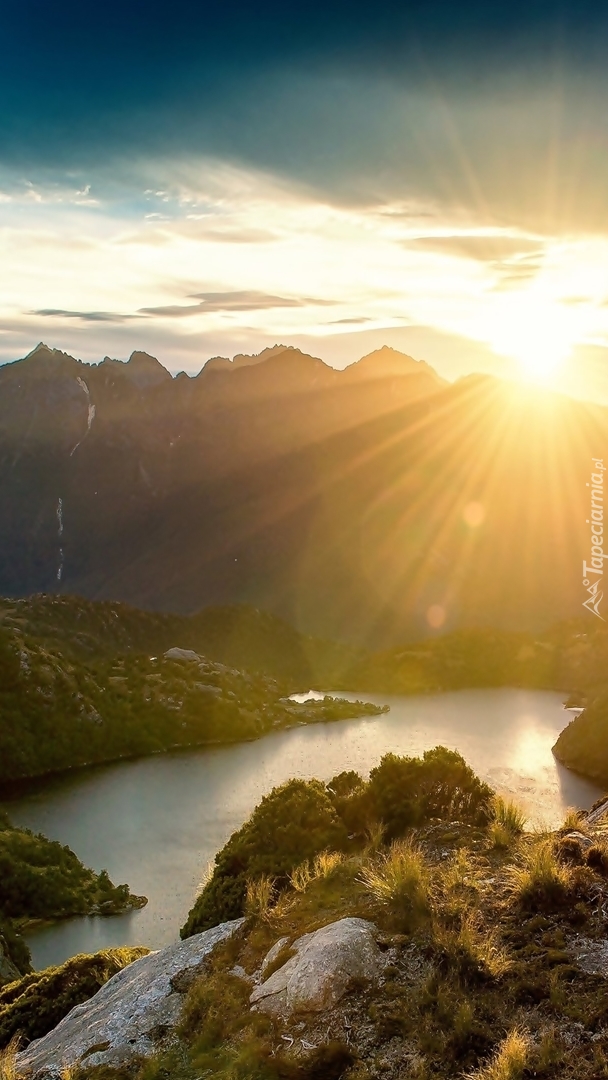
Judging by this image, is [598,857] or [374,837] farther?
[374,837]

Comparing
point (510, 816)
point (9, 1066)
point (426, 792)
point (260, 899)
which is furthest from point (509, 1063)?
point (426, 792)

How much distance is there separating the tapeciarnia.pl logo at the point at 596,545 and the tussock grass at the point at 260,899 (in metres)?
134

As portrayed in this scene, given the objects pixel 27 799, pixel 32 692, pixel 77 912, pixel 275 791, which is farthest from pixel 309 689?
pixel 275 791

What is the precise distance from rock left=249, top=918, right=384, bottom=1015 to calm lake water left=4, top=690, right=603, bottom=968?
34401mm

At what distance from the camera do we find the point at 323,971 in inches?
512

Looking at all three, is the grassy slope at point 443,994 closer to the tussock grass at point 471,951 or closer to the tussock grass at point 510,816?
the tussock grass at point 471,951

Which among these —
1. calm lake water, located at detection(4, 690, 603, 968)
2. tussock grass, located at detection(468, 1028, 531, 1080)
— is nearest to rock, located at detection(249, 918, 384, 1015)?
tussock grass, located at detection(468, 1028, 531, 1080)

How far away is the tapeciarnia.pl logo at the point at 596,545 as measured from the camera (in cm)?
14912

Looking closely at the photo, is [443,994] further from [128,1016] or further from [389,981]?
[128,1016]

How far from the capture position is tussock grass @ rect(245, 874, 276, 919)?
52.7 ft

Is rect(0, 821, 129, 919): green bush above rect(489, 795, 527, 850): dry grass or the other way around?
the other way around

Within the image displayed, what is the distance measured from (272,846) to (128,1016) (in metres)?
6.70

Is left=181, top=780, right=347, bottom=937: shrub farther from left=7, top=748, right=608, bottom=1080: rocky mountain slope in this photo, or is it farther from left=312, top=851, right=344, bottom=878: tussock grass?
left=7, top=748, right=608, bottom=1080: rocky mountain slope

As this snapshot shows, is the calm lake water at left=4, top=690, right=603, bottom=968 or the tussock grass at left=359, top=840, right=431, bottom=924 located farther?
the calm lake water at left=4, top=690, right=603, bottom=968
